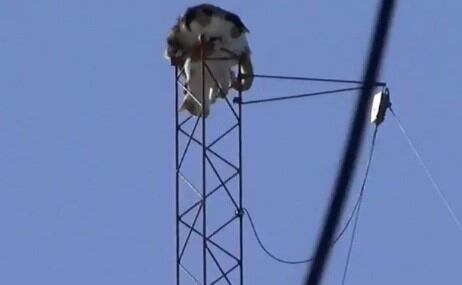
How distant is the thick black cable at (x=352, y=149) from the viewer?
11.1 feet

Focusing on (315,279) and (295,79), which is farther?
(295,79)

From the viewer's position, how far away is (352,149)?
3.44 m

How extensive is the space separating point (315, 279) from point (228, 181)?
26.6ft

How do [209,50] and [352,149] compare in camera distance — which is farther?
[209,50]

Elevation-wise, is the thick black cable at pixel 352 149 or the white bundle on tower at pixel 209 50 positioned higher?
the thick black cable at pixel 352 149

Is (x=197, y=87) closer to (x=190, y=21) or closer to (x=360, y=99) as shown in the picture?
(x=190, y=21)

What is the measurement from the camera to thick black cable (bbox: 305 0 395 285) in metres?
3.38

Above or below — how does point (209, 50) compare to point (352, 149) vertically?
below

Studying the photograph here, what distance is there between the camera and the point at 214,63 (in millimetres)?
11852

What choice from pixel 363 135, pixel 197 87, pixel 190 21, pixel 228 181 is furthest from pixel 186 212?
pixel 363 135

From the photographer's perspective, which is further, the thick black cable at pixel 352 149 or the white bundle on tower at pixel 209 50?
the white bundle on tower at pixel 209 50

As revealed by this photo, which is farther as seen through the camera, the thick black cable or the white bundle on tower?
the white bundle on tower

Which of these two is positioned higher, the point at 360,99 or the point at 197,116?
the point at 360,99

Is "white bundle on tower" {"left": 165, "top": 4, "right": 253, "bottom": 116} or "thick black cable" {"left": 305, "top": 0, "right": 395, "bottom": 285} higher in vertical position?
"thick black cable" {"left": 305, "top": 0, "right": 395, "bottom": 285}
